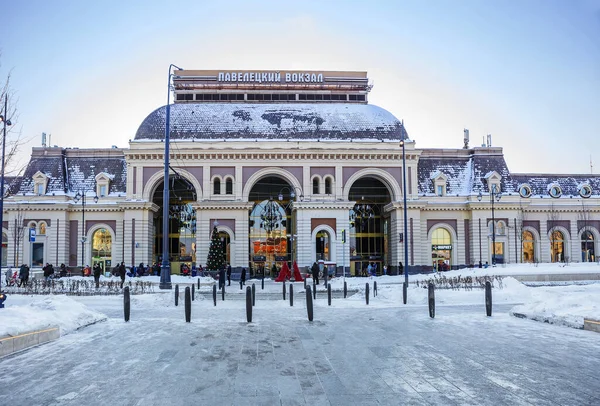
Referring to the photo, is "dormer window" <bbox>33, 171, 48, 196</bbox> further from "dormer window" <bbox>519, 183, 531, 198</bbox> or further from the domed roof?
"dormer window" <bbox>519, 183, 531, 198</bbox>

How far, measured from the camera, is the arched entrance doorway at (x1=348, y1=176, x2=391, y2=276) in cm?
6288

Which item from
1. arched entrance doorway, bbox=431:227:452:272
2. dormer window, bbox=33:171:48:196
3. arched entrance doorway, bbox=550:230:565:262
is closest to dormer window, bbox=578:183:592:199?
arched entrance doorway, bbox=550:230:565:262

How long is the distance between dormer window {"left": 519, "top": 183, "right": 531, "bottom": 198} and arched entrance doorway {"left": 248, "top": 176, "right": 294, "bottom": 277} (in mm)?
26293

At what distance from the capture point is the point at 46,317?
14.4 metres

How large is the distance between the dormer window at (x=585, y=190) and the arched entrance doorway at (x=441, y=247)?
17.0 meters

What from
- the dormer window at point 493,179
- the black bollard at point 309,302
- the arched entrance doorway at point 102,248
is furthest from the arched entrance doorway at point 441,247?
the black bollard at point 309,302

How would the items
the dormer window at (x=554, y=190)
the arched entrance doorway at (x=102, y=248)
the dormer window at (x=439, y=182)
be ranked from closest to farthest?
the arched entrance doorway at (x=102, y=248)
the dormer window at (x=439, y=182)
the dormer window at (x=554, y=190)

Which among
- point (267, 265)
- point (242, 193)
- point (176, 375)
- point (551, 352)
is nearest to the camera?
point (176, 375)

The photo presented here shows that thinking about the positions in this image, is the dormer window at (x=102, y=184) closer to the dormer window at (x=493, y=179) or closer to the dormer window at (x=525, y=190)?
the dormer window at (x=493, y=179)

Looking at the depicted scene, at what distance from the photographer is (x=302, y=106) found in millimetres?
62781

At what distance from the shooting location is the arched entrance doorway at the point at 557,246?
2494 inches

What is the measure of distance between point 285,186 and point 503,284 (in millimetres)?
33195

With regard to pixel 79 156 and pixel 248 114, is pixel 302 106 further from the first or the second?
pixel 79 156

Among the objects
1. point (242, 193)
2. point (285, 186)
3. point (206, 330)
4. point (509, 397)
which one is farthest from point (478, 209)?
point (509, 397)
